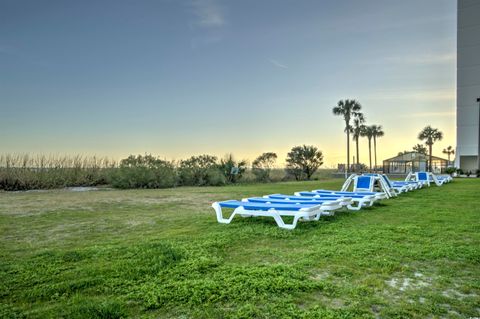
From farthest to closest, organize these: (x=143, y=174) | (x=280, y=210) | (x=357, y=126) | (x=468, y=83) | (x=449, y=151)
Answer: (x=449, y=151), (x=357, y=126), (x=468, y=83), (x=143, y=174), (x=280, y=210)

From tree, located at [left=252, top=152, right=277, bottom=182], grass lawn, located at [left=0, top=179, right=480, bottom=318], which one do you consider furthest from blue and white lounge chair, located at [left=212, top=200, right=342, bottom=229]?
tree, located at [left=252, top=152, right=277, bottom=182]

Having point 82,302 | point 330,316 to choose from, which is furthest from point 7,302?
point 330,316

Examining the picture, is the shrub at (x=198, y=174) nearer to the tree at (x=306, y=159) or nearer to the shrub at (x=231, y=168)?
the shrub at (x=231, y=168)

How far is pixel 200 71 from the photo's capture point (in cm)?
1623

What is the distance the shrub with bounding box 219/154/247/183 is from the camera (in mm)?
20109

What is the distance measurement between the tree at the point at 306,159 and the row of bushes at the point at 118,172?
1058 centimetres

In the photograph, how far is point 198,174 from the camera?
18.4 metres

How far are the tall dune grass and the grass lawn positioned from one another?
34.2 ft

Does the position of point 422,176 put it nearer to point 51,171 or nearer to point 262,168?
point 262,168

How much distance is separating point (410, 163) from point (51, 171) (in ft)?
112

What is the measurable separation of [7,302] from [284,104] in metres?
18.1

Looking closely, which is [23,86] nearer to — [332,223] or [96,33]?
[96,33]

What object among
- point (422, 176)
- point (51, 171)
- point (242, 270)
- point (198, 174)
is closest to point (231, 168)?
point (198, 174)

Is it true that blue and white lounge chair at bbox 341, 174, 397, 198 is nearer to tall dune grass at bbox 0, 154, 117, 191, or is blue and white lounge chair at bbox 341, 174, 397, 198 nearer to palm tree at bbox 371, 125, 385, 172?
tall dune grass at bbox 0, 154, 117, 191
